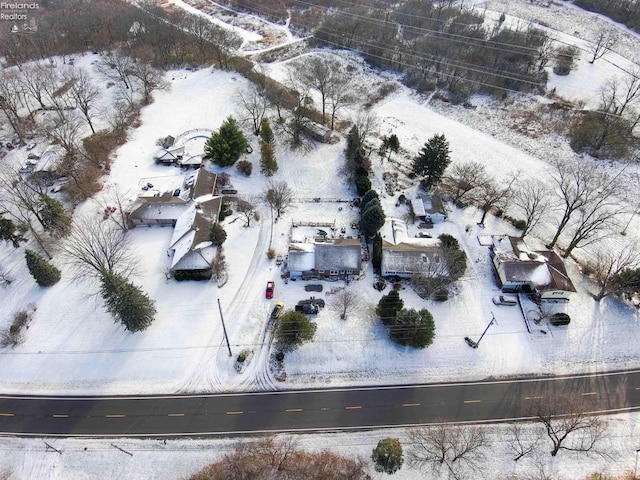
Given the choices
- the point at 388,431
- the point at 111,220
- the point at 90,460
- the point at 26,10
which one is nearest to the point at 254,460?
the point at 388,431

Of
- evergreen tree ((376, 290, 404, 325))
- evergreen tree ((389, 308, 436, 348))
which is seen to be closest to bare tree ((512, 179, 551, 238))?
evergreen tree ((389, 308, 436, 348))

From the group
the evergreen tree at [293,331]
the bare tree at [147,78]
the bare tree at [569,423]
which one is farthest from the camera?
the bare tree at [147,78]

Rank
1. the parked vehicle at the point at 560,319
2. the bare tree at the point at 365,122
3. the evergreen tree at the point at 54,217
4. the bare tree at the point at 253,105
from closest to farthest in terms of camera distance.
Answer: the parked vehicle at the point at 560,319, the evergreen tree at the point at 54,217, the bare tree at the point at 365,122, the bare tree at the point at 253,105

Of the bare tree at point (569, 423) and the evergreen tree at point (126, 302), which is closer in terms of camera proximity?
the bare tree at point (569, 423)

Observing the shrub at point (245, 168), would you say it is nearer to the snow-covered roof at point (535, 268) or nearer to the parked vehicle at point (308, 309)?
the parked vehicle at point (308, 309)

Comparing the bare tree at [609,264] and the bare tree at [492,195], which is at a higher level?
the bare tree at [492,195]

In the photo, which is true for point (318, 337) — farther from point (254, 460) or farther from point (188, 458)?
point (188, 458)

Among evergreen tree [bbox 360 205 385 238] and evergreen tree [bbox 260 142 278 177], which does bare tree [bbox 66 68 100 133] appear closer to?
evergreen tree [bbox 260 142 278 177]

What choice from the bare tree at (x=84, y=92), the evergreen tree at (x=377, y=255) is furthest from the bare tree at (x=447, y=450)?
the bare tree at (x=84, y=92)
